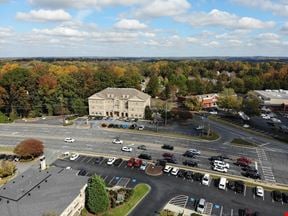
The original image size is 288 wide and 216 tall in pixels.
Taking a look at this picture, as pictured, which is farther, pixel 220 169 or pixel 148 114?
pixel 148 114

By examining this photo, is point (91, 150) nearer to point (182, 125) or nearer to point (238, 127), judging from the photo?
point (182, 125)

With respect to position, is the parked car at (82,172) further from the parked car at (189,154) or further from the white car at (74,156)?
the parked car at (189,154)

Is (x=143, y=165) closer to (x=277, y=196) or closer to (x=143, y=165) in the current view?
(x=143, y=165)

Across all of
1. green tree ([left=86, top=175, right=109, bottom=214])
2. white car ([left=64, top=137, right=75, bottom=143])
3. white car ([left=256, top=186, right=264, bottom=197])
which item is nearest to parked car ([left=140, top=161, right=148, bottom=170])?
green tree ([left=86, top=175, right=109, bottom=214])

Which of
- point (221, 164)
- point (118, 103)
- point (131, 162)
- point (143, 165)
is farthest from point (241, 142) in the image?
point (118, 103)

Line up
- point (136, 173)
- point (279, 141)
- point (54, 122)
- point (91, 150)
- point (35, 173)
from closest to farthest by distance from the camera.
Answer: point (35, 173) → point (136, 173) → point (91, 150) → point (279, 141) → point (54, 122)

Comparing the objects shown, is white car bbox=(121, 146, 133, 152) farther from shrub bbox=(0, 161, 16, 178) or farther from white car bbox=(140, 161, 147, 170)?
shrub bbox=(0, 161, 16, 178)

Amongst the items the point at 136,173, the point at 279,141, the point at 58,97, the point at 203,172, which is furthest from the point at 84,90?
the point at 279,141

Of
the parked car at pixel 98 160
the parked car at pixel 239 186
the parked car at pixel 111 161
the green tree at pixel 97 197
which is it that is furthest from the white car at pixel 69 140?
the parked car at pixel 239 186
